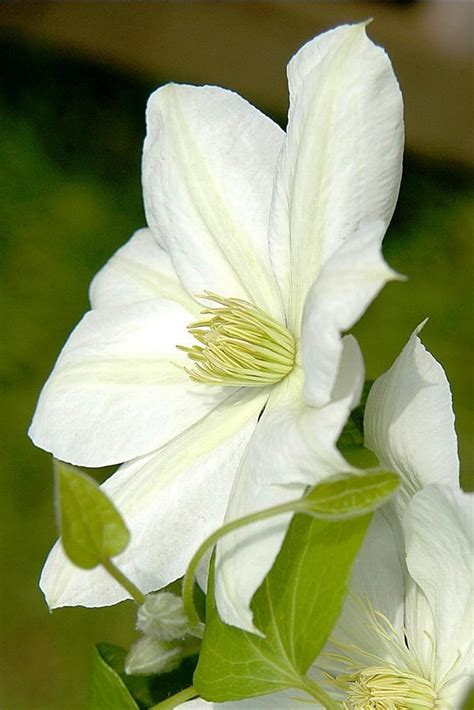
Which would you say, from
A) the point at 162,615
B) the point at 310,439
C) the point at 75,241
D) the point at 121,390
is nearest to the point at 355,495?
the point at 310,439

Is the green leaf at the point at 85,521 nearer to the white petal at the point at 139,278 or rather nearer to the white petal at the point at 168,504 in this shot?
the white petal at the point at 168,504

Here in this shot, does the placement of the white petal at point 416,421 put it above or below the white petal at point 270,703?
above

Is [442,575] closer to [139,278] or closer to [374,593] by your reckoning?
[374,593]

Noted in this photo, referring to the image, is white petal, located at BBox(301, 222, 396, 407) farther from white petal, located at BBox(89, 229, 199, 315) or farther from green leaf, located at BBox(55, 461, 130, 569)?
white petal, located at BBox(89, 229, 199, 315)

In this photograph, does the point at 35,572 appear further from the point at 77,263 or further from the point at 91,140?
the point at 91,140

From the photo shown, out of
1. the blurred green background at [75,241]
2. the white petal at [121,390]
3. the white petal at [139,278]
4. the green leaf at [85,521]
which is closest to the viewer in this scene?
the green leaf at [85,521]

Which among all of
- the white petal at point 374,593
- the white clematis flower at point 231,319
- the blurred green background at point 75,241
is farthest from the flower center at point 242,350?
the blurred green background at point 75,241
